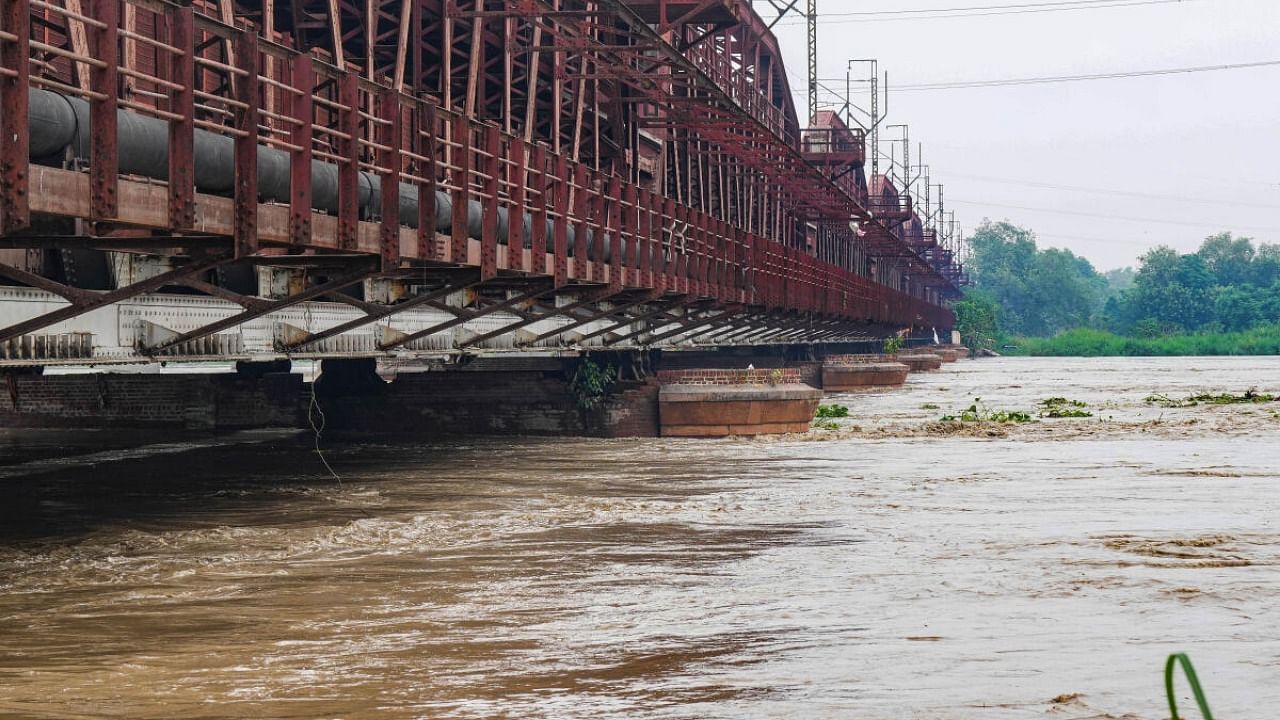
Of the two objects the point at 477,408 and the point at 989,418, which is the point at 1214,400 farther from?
the point at 477,408

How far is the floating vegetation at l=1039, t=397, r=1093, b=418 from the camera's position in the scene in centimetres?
4359

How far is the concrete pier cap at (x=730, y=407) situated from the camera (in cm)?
3691

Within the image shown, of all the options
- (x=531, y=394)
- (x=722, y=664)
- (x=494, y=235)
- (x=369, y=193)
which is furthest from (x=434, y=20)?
(x=722, y=664)

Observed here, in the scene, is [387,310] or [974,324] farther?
[974,324]

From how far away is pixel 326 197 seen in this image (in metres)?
16.3

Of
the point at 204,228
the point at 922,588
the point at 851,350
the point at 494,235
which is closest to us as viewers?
the point at 204,228

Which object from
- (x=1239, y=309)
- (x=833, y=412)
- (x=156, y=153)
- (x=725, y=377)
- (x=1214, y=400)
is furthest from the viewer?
(x=1239, y=309)

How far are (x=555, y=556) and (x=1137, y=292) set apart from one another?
186 m

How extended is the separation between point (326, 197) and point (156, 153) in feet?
11.2

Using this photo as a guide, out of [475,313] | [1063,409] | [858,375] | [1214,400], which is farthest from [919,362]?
[475,313]

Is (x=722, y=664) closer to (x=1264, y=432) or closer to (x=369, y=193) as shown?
(x=369, y=193)

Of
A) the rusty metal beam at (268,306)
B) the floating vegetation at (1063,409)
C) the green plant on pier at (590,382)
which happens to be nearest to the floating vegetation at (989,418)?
the floating vegetation at (1063,409)

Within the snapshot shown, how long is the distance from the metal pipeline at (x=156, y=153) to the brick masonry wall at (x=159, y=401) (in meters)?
22.2

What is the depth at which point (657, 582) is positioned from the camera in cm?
1474
